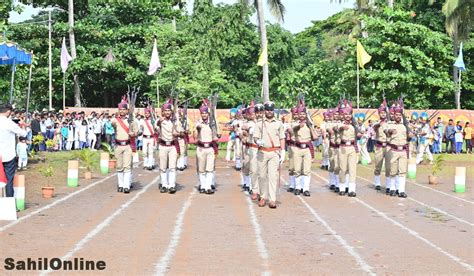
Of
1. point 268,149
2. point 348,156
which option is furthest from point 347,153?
point 268,149

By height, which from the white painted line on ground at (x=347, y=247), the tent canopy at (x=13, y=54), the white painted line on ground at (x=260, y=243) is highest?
the tent canopy at (x=13, y=54)

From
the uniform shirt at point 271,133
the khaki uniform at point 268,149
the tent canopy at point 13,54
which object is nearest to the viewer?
the khaki uniform at point 268,149

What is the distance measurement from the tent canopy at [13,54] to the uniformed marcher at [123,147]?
5.00 metres

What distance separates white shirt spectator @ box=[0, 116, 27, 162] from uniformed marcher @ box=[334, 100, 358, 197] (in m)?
7.57

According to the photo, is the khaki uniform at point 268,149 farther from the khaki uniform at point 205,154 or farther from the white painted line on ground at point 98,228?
the white painted line on ground at point 98,228

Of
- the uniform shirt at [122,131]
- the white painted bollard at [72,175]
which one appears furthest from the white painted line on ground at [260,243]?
the white painted bollard at [72,175]

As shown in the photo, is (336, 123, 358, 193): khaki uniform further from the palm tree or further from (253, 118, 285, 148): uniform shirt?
the palm tree

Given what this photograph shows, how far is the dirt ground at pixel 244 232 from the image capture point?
31.8ft

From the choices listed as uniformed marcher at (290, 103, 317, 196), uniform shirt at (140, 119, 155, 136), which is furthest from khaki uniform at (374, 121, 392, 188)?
uniform shirt at (140, 119, 155, 136)

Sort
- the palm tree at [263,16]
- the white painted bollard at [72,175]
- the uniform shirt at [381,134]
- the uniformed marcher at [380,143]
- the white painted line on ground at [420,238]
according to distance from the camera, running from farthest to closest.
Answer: the palm tree at [263,16]
the white painted bollard at [72,175]
the uniformed marcher at [380,143]
the uniform shirt at [381,134]
the white painted line on ground at [420,238]

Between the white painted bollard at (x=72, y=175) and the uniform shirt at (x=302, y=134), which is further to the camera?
the white painted bollard at (x=72, y=175)

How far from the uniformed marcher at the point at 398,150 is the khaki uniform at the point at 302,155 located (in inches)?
77.1

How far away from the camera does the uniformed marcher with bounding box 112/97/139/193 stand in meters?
17.9

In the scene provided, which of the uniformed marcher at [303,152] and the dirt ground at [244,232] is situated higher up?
the uniformed marcher at [303,152]
